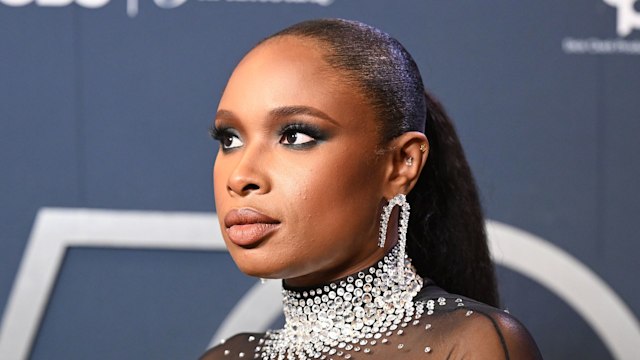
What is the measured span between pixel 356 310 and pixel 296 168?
224mm

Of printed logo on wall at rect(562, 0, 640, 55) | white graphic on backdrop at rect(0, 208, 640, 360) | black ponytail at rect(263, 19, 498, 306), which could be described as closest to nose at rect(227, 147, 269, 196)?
black ponytail at rect(263, 19, 498, 306)

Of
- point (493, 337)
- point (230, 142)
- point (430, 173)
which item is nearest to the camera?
point (493, 337)

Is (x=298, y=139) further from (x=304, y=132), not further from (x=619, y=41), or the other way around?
(x=619, y=41)

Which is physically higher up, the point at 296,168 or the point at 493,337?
the point at 296,168

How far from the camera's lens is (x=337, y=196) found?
130cm

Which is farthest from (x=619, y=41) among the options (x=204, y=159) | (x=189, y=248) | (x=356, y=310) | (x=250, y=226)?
(x=250, y=226)

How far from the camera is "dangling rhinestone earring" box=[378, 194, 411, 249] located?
1366 millimetres

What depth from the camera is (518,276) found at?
236 cm

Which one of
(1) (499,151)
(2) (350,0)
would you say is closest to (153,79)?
(2) (350,0)

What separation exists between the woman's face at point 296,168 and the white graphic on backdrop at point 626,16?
1.18m

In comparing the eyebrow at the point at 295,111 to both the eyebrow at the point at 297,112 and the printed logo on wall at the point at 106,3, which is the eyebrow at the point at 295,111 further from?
the printed logo on wall at the point at 106,3

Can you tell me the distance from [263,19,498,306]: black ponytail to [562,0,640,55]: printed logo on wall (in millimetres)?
876

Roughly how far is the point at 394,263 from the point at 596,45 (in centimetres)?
112

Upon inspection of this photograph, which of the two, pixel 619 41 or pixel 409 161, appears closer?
Answer: pixel 409 161
